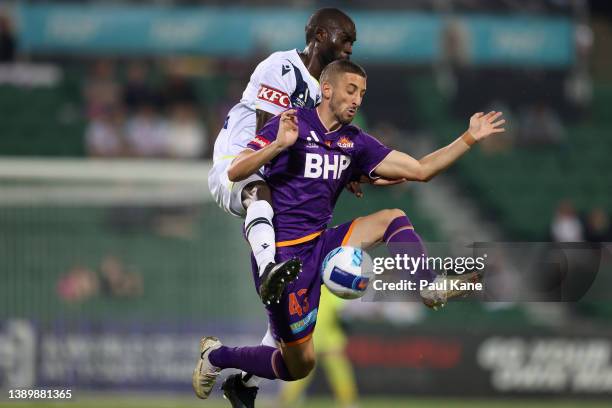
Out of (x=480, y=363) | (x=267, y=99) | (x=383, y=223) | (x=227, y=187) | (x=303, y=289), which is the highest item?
(x=267, y=99)

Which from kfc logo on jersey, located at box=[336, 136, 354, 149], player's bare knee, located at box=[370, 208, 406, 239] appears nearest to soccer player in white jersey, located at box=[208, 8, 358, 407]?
kfc logo on jersey, located at box=[336, 136, 354, 149]

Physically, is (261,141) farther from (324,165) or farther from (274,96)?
(274,96)

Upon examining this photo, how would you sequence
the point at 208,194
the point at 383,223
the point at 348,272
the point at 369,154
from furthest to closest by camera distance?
the point at 208,194, the point at 369,154, the point at 383,223, the point at 348,272

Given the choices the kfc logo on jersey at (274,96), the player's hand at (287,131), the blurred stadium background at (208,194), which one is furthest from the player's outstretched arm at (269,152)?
the blurred stadium background at (208,194)

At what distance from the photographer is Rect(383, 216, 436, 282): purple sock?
7.14 metres

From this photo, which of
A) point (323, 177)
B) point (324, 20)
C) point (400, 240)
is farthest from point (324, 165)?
point (324, 20)

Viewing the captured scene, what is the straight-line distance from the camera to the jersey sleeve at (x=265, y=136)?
7.20 m

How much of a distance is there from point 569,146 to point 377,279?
40.2 feet

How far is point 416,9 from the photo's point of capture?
20641 millimetres

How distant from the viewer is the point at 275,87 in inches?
308

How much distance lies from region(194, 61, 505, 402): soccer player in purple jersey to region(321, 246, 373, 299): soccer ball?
158mm

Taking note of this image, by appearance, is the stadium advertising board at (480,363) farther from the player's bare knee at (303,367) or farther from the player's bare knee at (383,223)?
the player's bare knee at (383,223)

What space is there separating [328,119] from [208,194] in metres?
7.04

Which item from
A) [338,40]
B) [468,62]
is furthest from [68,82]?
[338,40]
